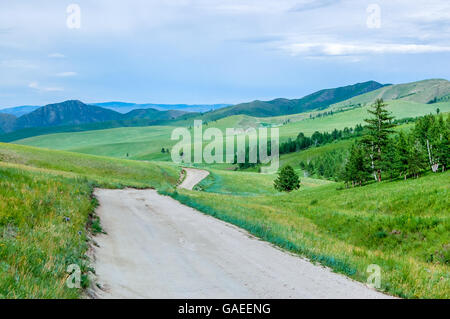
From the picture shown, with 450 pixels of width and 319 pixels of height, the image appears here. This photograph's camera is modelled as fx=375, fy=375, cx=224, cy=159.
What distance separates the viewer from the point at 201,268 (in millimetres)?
10758

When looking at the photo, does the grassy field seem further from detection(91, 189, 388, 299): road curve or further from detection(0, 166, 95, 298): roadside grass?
detection(91, 189, 388, 299): road curve

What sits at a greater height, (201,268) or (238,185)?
(201,268)

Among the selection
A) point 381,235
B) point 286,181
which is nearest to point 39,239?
point 381,235

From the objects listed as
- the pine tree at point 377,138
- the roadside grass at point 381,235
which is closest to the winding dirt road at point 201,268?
the roadside grass at point 381,235

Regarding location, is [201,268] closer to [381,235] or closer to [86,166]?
[381,235]

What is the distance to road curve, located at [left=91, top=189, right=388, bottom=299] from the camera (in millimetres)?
8906

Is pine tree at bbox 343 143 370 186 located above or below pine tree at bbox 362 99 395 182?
below

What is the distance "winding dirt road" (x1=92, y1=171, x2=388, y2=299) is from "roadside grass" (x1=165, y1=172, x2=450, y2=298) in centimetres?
138

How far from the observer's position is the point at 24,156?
77.9 meters

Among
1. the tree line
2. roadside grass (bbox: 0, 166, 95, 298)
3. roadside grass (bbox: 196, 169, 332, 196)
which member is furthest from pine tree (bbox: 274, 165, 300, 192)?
roadside grass (bbox: 0, 166, 95, 298)

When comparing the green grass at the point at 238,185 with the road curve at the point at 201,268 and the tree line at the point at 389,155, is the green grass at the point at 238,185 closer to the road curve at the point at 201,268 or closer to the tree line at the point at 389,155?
the tree line at the point at 389,155

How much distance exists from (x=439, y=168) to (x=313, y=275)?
53.8 meters

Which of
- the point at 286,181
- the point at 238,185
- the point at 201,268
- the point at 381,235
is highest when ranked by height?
the point at 201,268

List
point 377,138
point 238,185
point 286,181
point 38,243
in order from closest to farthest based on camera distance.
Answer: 1. point 38,243
2. point 377,138
3. point 238,185
4. point 286,181
